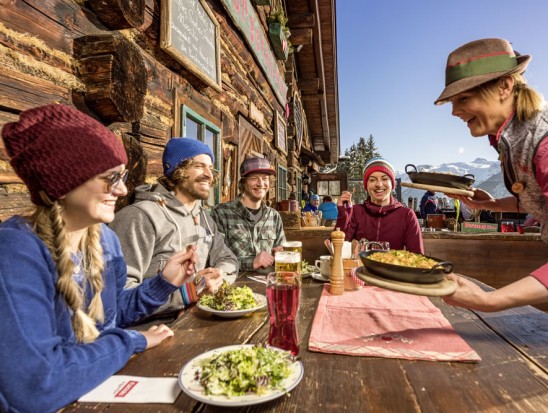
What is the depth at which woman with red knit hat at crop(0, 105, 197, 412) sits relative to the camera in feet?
2.90

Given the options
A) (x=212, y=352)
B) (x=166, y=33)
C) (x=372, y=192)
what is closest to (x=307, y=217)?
(x=372, y=192)

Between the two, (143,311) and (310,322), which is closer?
(310,322)

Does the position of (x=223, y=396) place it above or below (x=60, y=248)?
below

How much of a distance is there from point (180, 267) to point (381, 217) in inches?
105

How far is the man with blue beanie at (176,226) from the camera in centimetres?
207

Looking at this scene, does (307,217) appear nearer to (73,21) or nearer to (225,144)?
(225,144)

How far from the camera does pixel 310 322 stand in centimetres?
155

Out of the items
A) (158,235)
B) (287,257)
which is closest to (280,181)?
(158,235)

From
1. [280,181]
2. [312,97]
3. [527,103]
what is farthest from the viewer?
[312,97]

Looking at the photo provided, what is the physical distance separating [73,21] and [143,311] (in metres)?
1.81

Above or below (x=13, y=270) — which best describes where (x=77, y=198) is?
above

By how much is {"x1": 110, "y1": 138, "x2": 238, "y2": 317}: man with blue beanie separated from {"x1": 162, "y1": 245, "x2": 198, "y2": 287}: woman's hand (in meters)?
0.32

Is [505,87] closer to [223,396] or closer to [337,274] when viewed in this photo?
[337,274]

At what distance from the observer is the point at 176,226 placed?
8.30 ft
